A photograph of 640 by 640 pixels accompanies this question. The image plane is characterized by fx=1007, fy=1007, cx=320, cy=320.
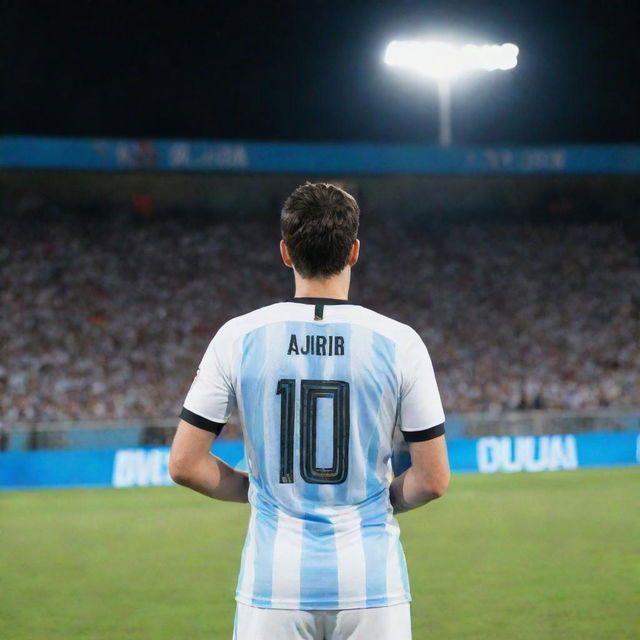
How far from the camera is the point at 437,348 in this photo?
21.5 meters

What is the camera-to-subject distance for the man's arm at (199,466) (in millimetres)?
2449

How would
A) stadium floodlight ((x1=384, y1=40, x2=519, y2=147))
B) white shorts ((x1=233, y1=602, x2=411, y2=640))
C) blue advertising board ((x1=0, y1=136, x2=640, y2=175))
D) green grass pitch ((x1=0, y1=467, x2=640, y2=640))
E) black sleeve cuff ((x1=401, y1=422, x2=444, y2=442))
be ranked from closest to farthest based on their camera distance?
white shorts ((x1=233, y1=602, x2=411, y2=640))
black sleeve cuff ((x1=401, y1=422, x2=444, y2=442))
green grass pitch ((x1=0, y1=467, x2=640, y2=640))
stadium floodlight ((x1=384, y1=40, x2=519, y2=147))
blue advertising board ((x1=0, y1=136, x2=640, y2=175))

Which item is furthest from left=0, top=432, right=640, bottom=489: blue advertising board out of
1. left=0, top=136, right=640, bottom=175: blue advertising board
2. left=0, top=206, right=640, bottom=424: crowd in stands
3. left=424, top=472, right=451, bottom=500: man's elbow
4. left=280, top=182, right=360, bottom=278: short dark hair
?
left=280, top=182, right=360, bottom=278: short dark hair

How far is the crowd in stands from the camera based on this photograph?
19.7m

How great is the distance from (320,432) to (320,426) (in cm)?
1

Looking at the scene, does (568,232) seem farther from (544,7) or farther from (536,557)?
(536,557)

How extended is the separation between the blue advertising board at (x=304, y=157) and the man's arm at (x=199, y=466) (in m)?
21.1

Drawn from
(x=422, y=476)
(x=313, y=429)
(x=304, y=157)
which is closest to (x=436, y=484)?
(x=422, y=476)

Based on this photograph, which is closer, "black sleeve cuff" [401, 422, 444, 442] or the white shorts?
the white shorts

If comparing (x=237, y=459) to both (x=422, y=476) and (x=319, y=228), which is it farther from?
(x=319, y=228)

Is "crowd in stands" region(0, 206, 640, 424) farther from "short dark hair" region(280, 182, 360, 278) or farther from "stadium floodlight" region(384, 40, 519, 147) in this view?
"short dark hair" region(280, 182, 360, 278)

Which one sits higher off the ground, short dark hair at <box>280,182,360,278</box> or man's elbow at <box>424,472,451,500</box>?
short dark hair at <box>280,182,360,278</box>

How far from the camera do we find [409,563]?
8805 millimetres

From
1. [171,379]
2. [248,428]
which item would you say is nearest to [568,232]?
[171,379]
